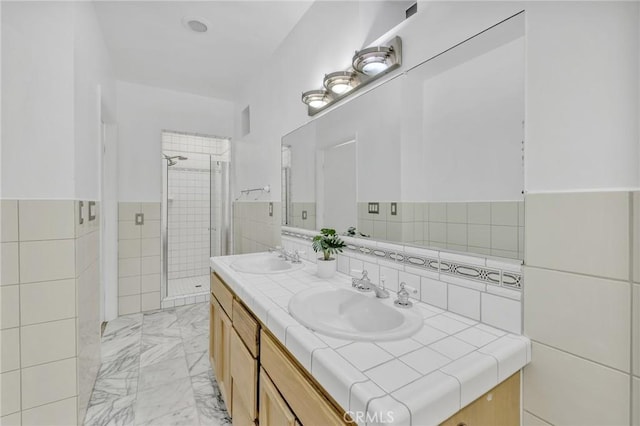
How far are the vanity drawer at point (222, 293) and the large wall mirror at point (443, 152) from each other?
700 millimetres

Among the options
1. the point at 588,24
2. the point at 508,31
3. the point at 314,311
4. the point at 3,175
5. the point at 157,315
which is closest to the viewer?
the point at 588,24

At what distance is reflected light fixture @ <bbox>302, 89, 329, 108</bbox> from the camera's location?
173cm

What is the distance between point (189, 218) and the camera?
417cm

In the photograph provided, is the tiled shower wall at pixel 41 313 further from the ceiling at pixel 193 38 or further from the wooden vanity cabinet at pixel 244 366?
the ceiling at pixel 193 38

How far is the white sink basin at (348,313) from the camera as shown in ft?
2.92

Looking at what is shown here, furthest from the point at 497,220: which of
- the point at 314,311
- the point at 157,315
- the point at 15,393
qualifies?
the point at 157,315

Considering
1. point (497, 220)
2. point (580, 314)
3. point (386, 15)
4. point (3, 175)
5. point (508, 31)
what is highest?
point (386, 15)

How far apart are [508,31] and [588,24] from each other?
21 centimetres

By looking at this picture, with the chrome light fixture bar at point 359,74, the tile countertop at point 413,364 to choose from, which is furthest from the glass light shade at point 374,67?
the tile countertop at point 413,364

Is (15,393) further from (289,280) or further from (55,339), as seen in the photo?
(289,280)

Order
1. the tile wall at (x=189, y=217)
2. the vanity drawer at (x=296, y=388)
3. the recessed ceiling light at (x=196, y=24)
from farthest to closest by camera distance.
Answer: the tile wall at (x=189, y=217), the recessed ceiling light at (x=196, y=24), the vanity drawer at (x=296, y=388)

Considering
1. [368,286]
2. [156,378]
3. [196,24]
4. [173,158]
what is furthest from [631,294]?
[173,158]

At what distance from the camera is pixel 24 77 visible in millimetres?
1359

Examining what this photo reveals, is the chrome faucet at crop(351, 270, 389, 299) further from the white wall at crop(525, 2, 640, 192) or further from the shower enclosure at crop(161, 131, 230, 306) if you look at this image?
the shower enclosure at crop(161, 131, 230, 306)
